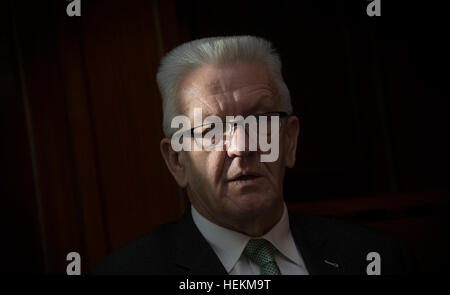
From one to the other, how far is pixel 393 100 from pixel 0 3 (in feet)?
5.70

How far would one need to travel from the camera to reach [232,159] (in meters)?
1.19

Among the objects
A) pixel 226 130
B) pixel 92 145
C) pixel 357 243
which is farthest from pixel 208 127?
pixel 92 145

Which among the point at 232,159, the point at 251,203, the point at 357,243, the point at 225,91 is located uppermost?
the point at 225,91

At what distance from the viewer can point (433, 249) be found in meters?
1.81

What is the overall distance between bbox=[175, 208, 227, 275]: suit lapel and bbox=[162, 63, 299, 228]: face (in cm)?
7

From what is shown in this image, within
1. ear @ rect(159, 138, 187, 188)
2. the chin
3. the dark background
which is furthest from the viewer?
the dark background

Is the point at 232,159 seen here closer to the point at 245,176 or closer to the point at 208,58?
the point at 245,176

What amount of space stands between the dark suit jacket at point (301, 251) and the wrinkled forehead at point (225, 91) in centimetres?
32

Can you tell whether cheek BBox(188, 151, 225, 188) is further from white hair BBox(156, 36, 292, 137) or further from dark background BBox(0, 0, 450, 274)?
dark background BBox(0, 0, 450, 274)

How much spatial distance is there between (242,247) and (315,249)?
8.1 inches

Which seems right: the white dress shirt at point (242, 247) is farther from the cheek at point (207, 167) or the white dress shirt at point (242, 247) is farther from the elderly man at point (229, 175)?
the cheek at point (207, 167)

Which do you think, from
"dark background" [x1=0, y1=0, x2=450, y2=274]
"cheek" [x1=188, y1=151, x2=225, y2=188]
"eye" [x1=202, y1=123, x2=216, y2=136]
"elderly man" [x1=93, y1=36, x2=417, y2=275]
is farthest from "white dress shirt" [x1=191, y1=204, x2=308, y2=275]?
"dark background" [x1=0, y1=0, x2=450, y2=274]

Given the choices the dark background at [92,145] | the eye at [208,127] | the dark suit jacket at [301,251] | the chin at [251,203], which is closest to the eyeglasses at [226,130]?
the eye at [208,127]

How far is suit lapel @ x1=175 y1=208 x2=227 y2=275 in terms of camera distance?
3.95ft
